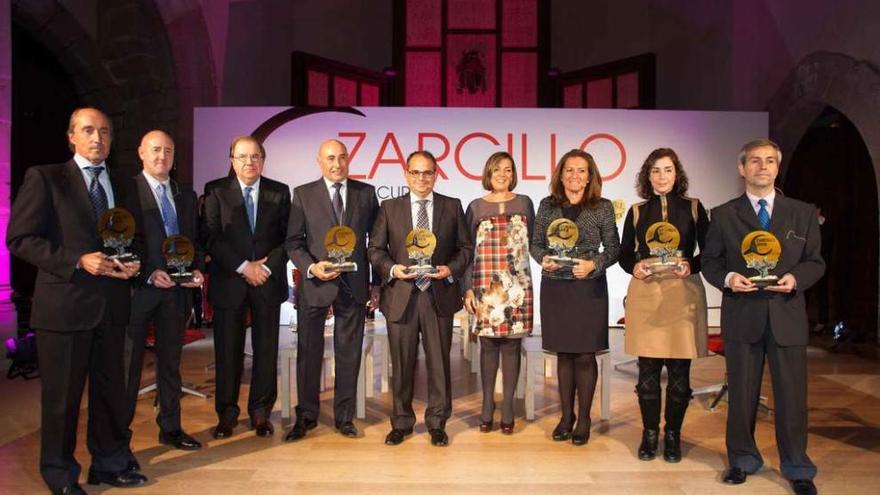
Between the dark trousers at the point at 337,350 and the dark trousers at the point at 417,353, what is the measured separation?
23 cm

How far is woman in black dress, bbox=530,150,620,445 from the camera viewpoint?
3.90 meters

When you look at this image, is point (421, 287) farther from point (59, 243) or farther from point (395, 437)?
point (59, 243)

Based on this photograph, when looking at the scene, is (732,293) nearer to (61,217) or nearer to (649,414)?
(649,414)

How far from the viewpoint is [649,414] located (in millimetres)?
3771

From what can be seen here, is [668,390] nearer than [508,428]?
Yes

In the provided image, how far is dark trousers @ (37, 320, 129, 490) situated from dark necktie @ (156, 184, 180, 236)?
0.76 metres

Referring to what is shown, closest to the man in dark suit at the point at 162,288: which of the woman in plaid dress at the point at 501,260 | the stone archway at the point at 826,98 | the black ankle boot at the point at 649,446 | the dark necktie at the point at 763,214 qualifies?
the woman in plaid dress at the point at 501,260

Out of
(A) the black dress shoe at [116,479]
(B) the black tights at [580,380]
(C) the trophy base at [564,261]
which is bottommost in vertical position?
(A) the black dress shoe at [116,479]

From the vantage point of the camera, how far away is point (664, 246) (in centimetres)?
348

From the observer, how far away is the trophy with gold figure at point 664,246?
11.3 feet

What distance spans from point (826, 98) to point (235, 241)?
22.4 ft

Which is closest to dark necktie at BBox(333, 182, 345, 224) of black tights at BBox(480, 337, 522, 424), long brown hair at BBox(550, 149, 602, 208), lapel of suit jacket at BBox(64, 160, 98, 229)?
black tights at BBox(480, 337, 522, 424)

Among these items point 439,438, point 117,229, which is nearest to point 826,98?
point 439,438

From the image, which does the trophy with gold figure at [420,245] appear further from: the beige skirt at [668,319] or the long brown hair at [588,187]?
the beige skirt at [668,319]
